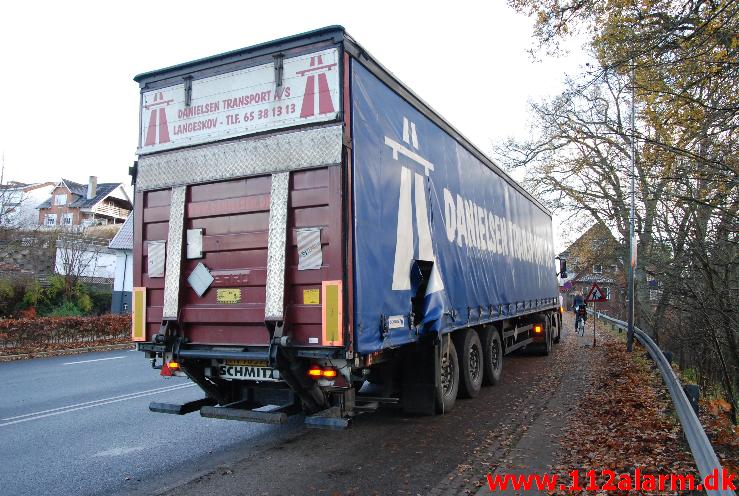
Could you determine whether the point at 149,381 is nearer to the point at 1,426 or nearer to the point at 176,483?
the point at 1,426

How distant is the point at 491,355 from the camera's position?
9.42m

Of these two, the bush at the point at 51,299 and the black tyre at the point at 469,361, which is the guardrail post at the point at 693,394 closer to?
the black tyre at the point at 469,361

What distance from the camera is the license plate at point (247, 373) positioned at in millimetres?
5148

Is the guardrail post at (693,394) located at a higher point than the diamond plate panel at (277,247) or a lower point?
lower

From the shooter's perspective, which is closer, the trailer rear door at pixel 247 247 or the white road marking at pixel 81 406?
the trailer rear door at pixel 247 247

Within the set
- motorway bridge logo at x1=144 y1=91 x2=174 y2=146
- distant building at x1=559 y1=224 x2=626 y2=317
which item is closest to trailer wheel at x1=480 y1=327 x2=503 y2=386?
motorway bridge logo at x1=144 y1=91 x2=174 y2=146

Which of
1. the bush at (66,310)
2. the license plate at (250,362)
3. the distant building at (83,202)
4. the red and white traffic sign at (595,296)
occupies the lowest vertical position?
the license plate at (250,362)

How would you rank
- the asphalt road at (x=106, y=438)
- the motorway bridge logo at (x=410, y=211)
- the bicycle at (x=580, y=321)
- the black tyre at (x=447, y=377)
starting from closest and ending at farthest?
the asphalt road at (x=106, y=438)
the motorway bridge logo at (x=410, y=211)
the black tyre at (x=447, y=377)
the bicycle at (x=580, y=321)

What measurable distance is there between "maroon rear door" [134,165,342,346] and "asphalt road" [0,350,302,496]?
1335 mm

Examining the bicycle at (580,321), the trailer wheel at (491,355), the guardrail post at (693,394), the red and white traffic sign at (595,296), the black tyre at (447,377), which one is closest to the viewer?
the guardrail post at (693,394)

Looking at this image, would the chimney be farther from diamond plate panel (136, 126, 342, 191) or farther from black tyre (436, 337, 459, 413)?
black tyre (436, 337, 459, 413)

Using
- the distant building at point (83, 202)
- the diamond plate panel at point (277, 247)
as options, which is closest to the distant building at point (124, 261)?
the diamond plate panel at point (277, 247)

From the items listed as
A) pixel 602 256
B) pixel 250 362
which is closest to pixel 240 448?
pixel 250 362

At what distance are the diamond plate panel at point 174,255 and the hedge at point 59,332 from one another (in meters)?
13.6
